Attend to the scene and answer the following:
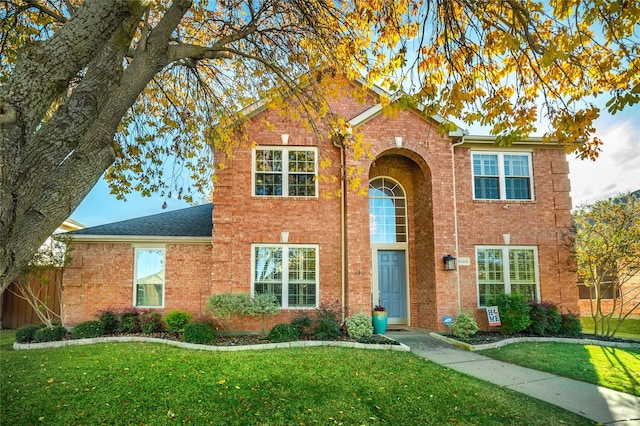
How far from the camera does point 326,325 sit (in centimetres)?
1002

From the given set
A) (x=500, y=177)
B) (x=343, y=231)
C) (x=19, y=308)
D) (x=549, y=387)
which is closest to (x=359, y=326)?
(x=343, y=231)

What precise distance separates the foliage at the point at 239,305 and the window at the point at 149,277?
2.25m

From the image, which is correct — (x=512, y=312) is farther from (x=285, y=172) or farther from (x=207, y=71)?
(x=207, y=71)

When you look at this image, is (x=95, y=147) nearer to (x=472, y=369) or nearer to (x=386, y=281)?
(x=472, y=369)

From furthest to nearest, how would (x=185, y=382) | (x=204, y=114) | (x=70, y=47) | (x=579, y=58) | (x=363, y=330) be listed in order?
(x=363, y=330), (x=204, y=114), (x=185, y=382), (x=579, y=58), (x=70, y=47)

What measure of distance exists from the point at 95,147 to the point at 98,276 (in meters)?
9.74

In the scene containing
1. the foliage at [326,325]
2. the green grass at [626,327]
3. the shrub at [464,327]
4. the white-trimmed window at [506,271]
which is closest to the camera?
the foliage at [326,325]

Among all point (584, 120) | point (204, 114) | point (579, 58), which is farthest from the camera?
point (204, 114)

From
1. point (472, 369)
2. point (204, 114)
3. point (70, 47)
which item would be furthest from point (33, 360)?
point (472, 369)

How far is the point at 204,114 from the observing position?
8984mm

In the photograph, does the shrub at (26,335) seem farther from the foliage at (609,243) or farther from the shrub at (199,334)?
the foliage at (609,243)

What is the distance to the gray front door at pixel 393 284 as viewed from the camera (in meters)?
12.9

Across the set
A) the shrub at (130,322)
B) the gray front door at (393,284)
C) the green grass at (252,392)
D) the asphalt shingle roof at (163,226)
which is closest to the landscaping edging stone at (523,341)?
the gray front door at (393,284)

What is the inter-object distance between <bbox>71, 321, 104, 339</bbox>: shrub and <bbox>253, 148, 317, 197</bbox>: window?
560cm
